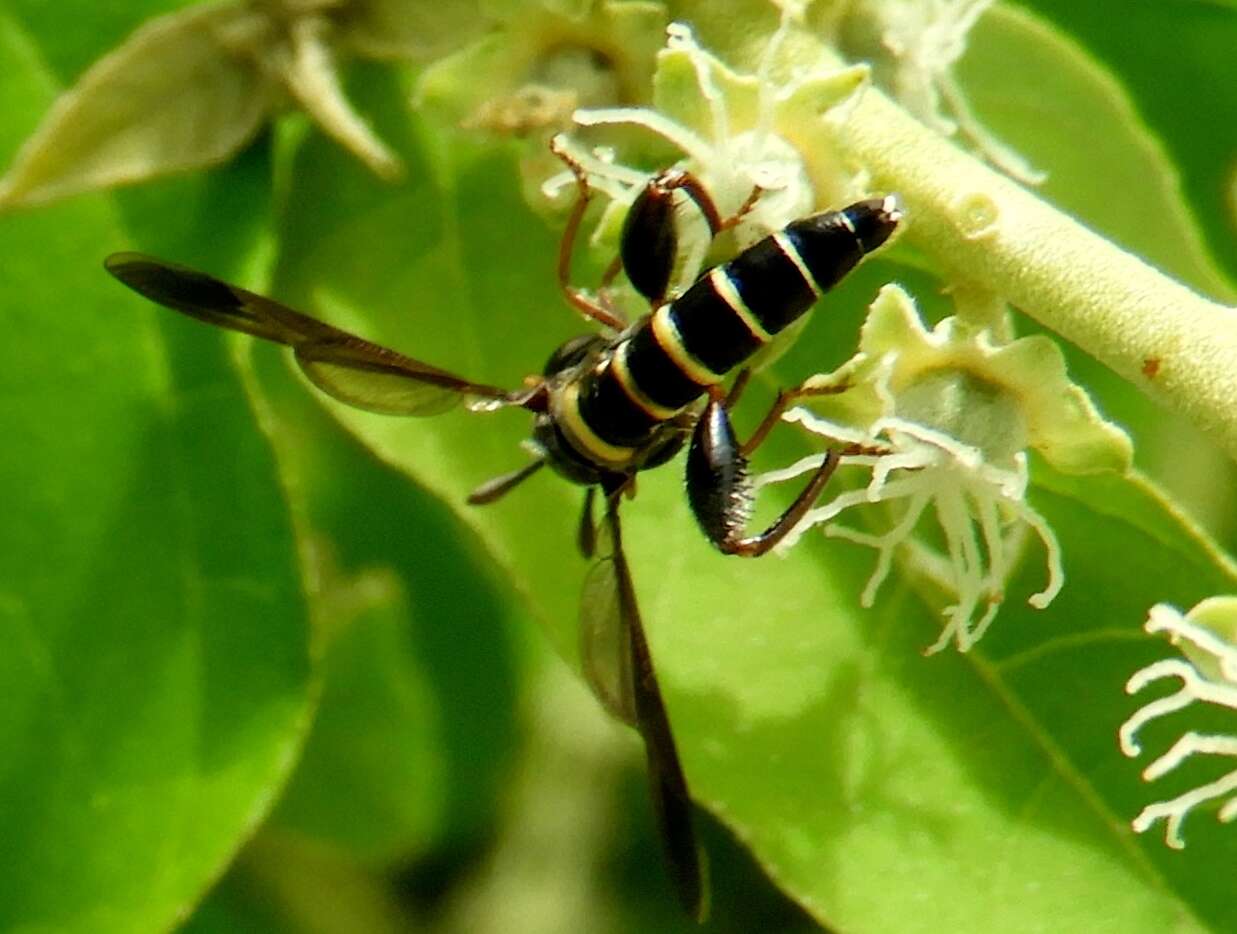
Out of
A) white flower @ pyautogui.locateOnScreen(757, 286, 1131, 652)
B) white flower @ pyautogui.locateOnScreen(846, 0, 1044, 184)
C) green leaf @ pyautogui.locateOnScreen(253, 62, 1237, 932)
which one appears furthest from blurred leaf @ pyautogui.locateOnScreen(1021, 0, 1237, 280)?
white flower @ pyautogui.locateOnScreen(757, 286, 1131, 652)

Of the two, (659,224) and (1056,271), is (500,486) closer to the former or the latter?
(659,224)

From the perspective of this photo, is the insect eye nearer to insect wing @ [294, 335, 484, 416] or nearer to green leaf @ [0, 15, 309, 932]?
insect wing @ [294, 335, 484, 416]

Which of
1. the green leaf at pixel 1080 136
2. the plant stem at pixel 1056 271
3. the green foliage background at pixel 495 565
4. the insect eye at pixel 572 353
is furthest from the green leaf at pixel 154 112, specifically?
the green leaf at pixel 1080 136

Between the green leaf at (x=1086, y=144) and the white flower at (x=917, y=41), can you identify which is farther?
the green leaf at (x=1086, y=144)

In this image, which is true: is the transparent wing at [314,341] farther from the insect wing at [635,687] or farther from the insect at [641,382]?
the insect wing at [635,687]

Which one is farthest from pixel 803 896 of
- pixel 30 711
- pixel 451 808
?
pixel 451 808
